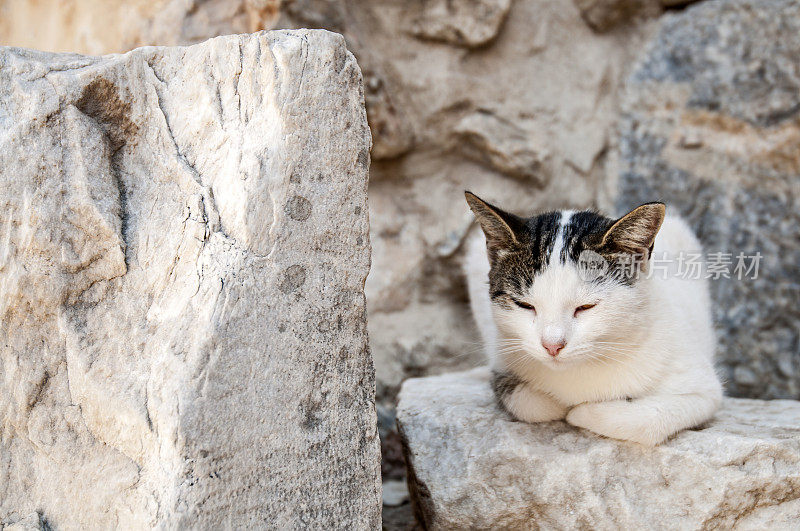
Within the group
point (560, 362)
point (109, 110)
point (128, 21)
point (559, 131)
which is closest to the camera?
point (109, 110)

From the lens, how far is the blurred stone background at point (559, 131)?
3.27 metres

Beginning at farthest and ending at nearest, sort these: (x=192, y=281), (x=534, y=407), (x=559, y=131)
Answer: (x=559, y=131) < (x=534, y=407) < (x=192, y=281)

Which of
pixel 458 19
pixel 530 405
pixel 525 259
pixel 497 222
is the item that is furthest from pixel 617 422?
pixel 458 19

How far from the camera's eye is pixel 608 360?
224cm

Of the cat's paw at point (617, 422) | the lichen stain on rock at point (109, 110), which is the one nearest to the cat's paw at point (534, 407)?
the cat's paw at point (617, 422)

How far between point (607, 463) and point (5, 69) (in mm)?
2045

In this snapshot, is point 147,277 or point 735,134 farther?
point 735,134

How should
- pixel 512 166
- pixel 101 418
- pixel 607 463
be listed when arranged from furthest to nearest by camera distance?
pixel 512 166, pixel 607 463, pixel 101 418

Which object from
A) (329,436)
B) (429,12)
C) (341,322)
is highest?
(429,12)

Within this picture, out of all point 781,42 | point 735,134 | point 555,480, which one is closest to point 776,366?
point 735,134

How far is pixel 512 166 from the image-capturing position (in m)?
3.50

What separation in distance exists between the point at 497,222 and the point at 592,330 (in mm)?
459

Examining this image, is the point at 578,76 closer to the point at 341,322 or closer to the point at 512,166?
the point at 512,166

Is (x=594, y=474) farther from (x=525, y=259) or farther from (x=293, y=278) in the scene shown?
(x=293, y=278)
